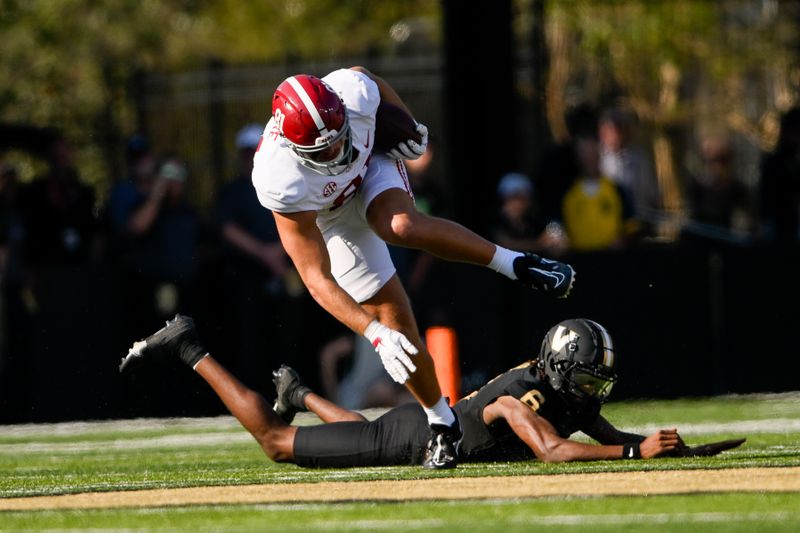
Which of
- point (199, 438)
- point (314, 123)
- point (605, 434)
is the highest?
point (314, 123)

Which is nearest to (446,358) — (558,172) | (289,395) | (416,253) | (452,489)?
(289,395)

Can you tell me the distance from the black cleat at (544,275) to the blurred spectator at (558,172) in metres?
5.71

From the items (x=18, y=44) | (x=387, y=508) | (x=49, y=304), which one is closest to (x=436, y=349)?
(x=49, y=304)

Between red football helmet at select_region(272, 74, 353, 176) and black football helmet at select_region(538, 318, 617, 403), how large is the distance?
4.58ft

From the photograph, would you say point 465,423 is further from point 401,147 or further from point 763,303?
point 763,303

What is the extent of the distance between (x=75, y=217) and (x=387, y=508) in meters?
7.21

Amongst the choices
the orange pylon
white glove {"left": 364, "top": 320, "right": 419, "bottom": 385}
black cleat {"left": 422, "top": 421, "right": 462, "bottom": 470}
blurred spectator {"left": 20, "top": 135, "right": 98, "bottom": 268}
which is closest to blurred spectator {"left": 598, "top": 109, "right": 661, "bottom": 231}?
the orange pylon

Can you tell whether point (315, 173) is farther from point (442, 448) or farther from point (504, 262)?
point (442, 448)

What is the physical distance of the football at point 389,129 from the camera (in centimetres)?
902

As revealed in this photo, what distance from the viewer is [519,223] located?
13.8 m

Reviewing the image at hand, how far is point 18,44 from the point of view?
2780 centimetres

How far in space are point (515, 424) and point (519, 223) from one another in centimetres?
544

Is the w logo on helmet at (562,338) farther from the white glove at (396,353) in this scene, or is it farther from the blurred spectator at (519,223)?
the blurred spectator at (519,223)

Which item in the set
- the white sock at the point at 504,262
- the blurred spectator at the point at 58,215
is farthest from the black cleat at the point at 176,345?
the blurred spectator at the point at 58,215
